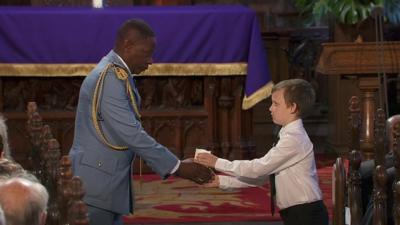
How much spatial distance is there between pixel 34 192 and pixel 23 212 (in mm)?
88

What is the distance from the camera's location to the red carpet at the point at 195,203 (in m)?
7.89

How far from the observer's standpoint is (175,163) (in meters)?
5.02

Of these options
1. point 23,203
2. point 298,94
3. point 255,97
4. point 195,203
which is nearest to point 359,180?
point 298,94

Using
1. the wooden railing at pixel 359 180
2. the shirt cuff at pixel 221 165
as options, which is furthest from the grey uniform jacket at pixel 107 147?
the wooden railing at pixel 359 180

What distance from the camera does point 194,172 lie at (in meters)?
5.05

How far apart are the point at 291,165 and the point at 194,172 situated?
500 mm

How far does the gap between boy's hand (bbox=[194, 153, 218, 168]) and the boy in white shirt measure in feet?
0.16

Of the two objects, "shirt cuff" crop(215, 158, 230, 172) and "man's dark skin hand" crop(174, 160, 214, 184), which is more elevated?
"shirt cuff" crop(215, 158, 230, 172)

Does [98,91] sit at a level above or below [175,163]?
above

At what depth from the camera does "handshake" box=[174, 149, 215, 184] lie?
16.5 feet

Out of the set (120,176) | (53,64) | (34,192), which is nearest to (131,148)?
(120,176)

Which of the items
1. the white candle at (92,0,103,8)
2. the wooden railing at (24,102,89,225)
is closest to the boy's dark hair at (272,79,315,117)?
the wooden railing at (24,102,89,225)

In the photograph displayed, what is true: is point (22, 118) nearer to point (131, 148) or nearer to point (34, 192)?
point (131, 148)

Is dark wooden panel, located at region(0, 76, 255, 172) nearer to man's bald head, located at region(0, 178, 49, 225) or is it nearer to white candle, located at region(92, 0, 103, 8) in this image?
white candle, located at region(92, 0, 103, 8)
